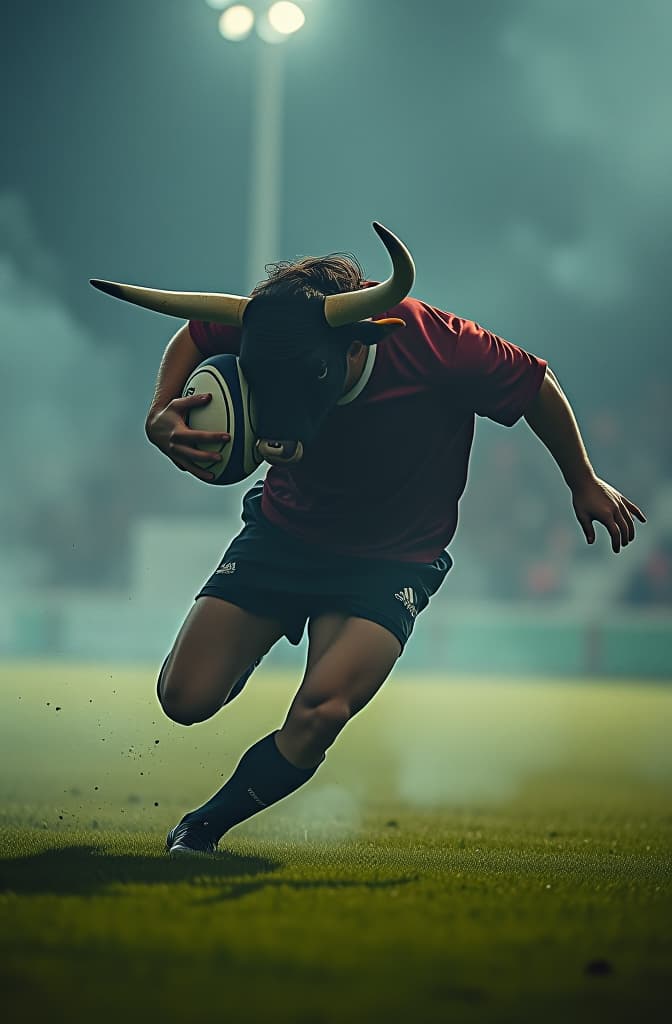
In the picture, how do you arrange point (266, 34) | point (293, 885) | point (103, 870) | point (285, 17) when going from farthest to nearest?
1. point (266, 34)
2. point (285, 17)
3. point (103, 870)
4. point (293, 885)

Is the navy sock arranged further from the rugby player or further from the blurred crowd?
the blurred crowd

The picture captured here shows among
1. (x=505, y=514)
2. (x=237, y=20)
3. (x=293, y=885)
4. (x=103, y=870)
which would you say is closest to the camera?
(x=293, y=885)

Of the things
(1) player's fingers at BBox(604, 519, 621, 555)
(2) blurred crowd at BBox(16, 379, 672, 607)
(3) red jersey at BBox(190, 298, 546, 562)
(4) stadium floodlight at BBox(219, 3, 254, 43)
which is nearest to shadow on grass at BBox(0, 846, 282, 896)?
(3) red jersey at BBox(190, 298, 546, 562)

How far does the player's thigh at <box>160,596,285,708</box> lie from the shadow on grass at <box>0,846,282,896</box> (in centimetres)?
46

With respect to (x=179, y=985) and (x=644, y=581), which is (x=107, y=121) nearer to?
(x=644, y=581)

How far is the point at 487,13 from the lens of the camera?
34.2 m

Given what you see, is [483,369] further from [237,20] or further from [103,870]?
[237,20]

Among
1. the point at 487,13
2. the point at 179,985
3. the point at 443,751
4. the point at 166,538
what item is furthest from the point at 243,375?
the point at 487,13

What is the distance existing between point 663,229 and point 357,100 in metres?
8.29

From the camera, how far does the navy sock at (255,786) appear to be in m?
3.66

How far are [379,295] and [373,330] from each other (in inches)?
6.3

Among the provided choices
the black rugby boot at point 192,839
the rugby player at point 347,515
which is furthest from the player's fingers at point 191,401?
the black rugby boot at point 192,839

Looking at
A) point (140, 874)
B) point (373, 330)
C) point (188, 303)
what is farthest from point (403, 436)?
point (140, 874)

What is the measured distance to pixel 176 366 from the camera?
380cm
